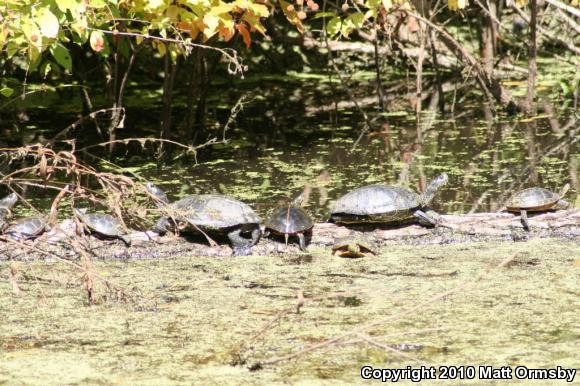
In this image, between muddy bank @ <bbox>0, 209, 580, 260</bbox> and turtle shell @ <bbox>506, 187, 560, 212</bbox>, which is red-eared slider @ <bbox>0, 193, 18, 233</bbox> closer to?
muddy bank @ <bbox>0, 209, 580, 260</bbox>

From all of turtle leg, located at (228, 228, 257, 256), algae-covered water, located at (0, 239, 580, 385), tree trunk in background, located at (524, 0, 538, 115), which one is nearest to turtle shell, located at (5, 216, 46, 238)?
algae-covered water, located at (0, 239, 580, 385)

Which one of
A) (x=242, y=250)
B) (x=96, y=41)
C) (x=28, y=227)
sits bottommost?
(x=242, y=250)

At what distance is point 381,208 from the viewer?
19.7 feet

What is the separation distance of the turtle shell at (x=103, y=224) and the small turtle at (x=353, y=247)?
1225 mm

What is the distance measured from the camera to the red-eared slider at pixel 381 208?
19.6 feet

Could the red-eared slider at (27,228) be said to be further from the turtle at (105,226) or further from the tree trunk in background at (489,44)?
the tree trunk in background at (489,44)

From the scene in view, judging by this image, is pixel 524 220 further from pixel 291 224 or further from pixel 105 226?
pixel 105 226

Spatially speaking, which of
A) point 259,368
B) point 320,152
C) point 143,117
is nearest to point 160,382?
point 259,368

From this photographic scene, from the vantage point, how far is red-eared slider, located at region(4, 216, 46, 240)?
570cm

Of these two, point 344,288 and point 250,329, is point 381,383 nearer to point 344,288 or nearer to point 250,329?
point 250,329

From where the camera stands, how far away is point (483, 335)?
4.40 metres

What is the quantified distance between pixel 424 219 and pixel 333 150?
2879 millimetres

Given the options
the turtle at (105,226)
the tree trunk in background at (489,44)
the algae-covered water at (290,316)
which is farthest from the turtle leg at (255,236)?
the tree trunk in background at (489,44)

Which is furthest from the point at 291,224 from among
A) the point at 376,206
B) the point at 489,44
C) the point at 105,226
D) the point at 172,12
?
the point at 489,44
